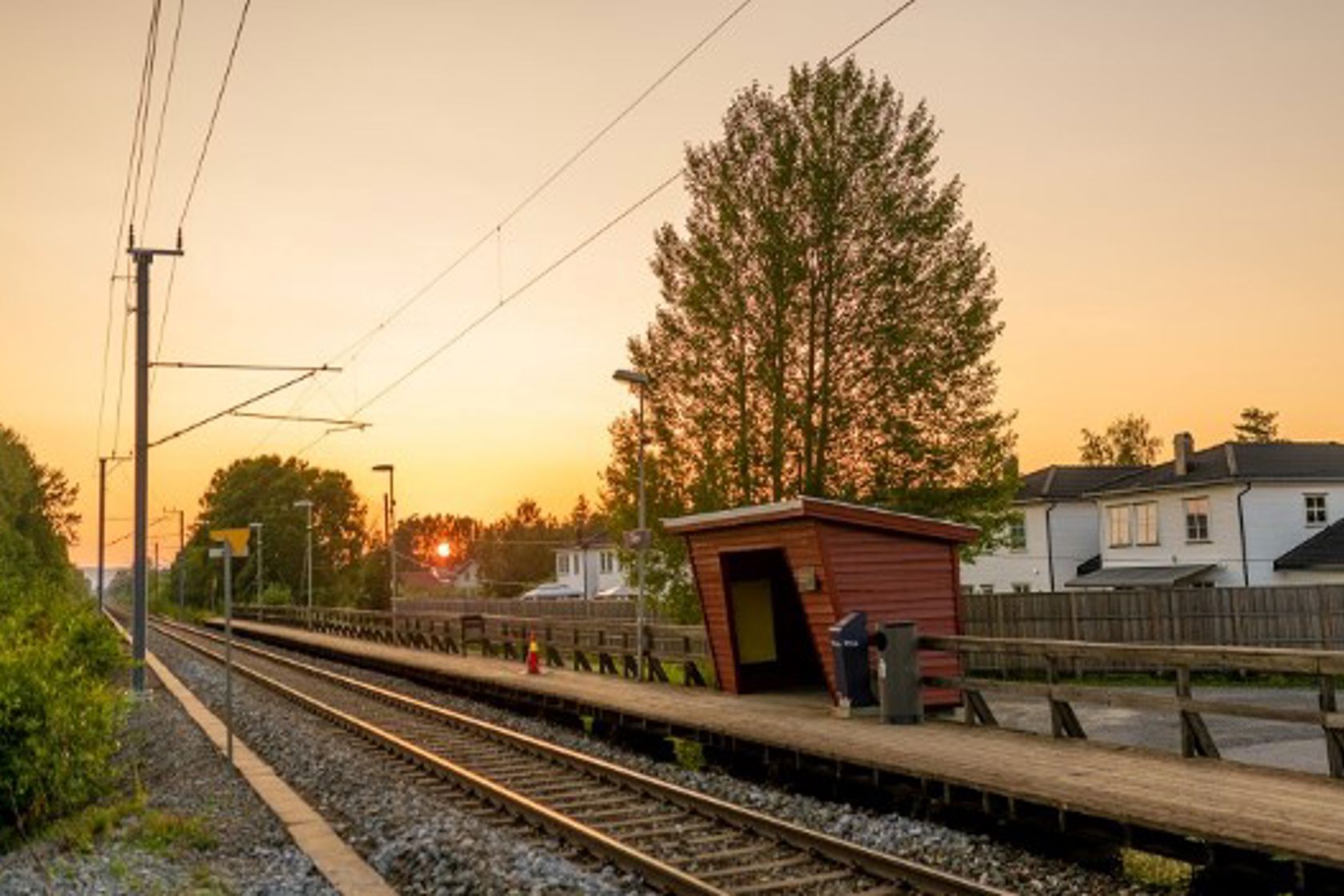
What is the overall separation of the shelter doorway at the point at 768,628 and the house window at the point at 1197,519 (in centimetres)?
2699

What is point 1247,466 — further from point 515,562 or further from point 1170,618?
point 515,562

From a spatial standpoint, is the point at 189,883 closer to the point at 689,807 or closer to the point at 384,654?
the point at 689,807

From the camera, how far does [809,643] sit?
66.7 feet

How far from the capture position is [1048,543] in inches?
2012

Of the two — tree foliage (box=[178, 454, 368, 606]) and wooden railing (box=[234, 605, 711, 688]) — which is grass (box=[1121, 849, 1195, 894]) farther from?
tree foliage (box=[178, 454, 368, 606])

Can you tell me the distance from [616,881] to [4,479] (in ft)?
257

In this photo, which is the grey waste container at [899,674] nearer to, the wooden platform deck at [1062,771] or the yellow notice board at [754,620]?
the wooden platform deck at [1062,771]

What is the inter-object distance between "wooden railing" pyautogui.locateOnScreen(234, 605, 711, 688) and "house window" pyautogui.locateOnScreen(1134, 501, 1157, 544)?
64.9 feet

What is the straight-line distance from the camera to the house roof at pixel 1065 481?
168 ft

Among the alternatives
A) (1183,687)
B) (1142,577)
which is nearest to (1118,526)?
(1142,577)

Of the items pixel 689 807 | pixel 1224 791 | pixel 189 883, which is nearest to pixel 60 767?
pixel 189 883

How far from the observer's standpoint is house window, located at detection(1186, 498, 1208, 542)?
139 feet

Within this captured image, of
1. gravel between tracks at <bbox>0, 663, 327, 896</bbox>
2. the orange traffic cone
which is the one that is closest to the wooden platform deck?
gravel between tracks at <bbox>0, 663, 327, 896</bbox>

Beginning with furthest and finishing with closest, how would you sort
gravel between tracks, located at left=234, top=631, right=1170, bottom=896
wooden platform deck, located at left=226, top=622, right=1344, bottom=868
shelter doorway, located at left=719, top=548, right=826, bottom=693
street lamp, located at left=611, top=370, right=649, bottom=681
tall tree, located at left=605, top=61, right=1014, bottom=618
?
tall tree, located at left=605, top=61, right=1014, bottom=618, street lamp, located at left=611, top=370, right=649, bottom=681, shelter doorway, located at left=719, top=548, right=826, bottom=693, gravel between tracks, located at left=234, top=631, right=1170, bottom=896, wooden platform deck, located at left=226, top=622, right=1344, bottom=868
